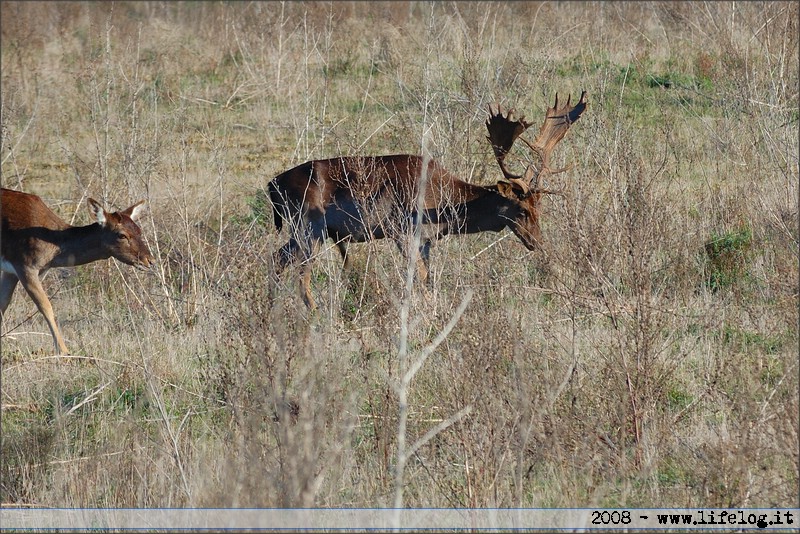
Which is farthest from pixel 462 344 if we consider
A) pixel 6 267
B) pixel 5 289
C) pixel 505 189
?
pixel 5 289

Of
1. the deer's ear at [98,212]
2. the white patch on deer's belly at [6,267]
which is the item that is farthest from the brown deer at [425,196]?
the white patch on deer's belly at [6,267]

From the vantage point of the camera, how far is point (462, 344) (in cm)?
664

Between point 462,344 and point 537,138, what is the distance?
15.0 feet

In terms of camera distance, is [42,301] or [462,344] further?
[42,301]

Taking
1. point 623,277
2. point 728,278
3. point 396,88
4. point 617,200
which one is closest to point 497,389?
point 623,277

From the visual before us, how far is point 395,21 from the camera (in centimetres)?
1800

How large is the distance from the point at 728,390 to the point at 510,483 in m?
1.66

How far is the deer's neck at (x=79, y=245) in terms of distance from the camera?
10070mm

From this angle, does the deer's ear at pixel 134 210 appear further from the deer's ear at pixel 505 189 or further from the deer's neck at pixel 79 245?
the deer's ear at pixel 505 189

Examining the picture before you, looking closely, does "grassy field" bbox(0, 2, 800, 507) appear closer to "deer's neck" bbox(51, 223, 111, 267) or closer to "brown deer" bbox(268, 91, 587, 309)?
"brown deer" bbox(268, 91, 587, 309)

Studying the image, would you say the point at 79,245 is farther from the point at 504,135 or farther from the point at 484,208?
the point at 504,135

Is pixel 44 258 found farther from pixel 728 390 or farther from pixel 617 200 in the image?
pixel 728 390

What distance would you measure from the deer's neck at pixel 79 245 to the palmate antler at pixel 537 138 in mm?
3621

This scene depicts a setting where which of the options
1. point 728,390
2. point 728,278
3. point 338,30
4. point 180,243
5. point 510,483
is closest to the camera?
point 510,483
